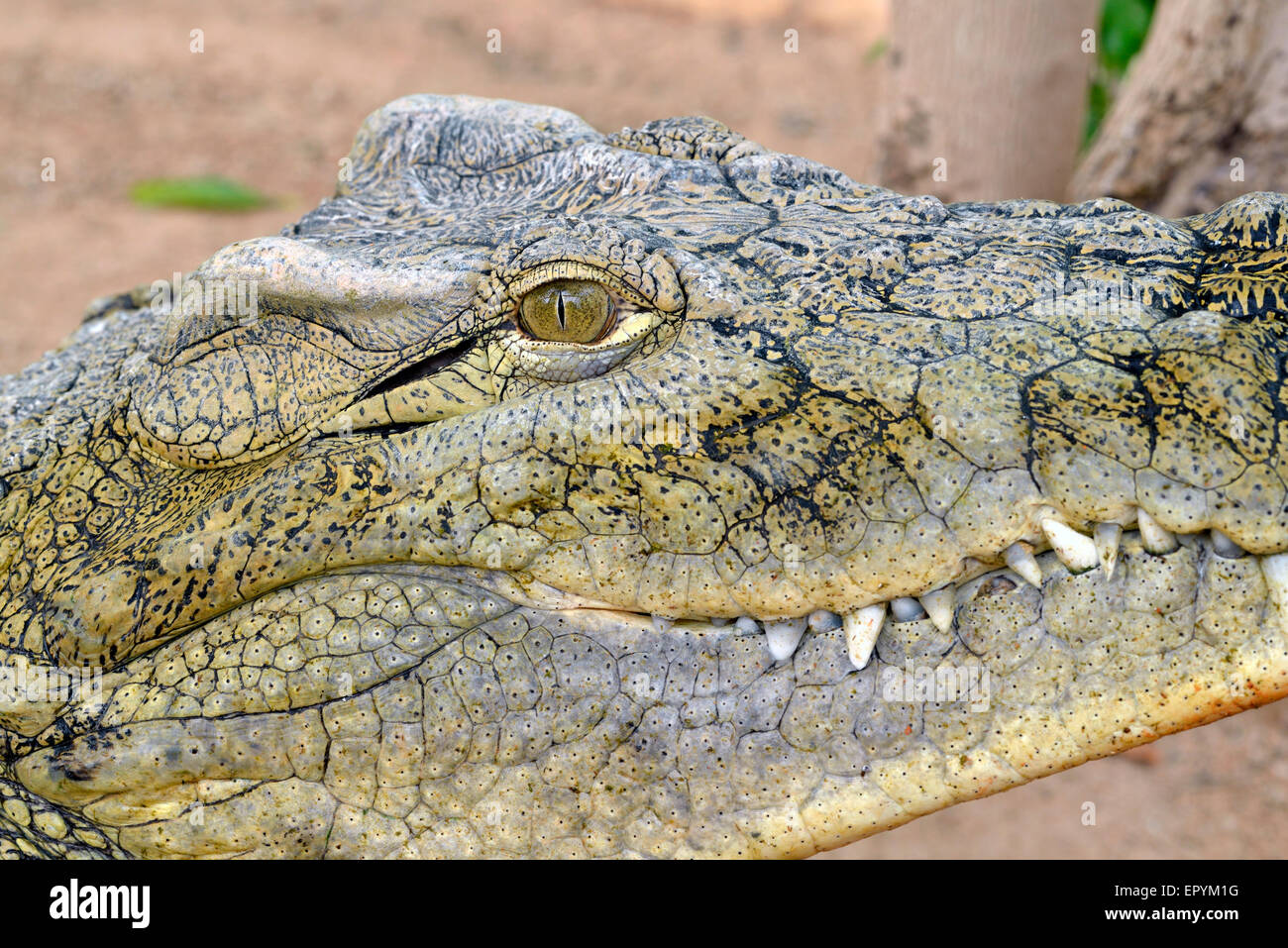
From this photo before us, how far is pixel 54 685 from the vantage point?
2.25 m

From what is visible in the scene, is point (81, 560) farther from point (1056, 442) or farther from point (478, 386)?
point (1056, 442)

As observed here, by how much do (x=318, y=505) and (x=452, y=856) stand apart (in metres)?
0.71

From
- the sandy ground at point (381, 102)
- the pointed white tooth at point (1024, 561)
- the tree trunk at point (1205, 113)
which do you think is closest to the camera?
the pointed white tooth at point (1024, 561)

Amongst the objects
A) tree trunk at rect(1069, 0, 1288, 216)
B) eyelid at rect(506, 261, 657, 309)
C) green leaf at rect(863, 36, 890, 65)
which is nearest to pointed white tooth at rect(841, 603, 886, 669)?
eyelid at rect(506, 261, 657, 309)

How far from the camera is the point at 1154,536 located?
1860mm

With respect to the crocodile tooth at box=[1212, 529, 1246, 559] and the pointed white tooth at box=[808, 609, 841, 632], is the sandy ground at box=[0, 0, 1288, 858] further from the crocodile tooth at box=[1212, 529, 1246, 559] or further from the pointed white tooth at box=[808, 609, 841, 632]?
the crocodile tooth at box=[1212, 529, 1246, 559]

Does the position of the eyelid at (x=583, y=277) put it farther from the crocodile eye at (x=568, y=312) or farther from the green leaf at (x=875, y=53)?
the green leaf at (x=875, y=53)

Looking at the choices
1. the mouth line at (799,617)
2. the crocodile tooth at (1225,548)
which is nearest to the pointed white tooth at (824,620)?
the mouth line at (799,617)

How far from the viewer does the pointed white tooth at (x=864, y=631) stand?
1.99 meters

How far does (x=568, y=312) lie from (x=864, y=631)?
31.4 inches

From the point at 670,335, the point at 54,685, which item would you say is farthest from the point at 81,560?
the point at 670,335

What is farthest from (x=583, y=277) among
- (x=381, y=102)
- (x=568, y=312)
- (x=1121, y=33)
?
(x=381, y=102)

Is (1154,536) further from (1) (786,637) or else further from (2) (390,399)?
(2) (390,399)

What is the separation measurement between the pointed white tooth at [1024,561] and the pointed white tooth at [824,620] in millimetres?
313
